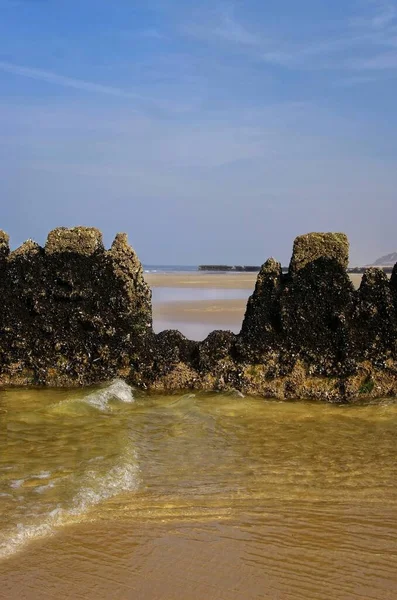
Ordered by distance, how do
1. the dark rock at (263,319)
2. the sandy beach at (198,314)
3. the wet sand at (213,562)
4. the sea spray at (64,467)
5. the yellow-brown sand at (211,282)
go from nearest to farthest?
1. the wet sand at (213,562)
2. the sea spray at (64,467)
3. the dark rock at (263,319)
4. the sandy beach at (198,314)
5. the yellow-brown sand at (211,282)

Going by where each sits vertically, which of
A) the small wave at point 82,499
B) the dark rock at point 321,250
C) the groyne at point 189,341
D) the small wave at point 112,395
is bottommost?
the small wave at point 82,499

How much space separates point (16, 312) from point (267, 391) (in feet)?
8.56

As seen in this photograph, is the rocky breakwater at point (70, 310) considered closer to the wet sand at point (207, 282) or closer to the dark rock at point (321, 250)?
the dark rock at point (321, 250)

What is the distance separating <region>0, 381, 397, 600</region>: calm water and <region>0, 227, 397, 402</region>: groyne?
41 centimetres

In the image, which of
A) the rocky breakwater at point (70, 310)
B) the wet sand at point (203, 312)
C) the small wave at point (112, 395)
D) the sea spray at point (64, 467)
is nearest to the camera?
the sea spray at point (64, 467)

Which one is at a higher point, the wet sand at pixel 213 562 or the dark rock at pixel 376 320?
the dark rock at pixel 376 320

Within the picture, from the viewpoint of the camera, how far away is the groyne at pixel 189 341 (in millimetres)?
6113

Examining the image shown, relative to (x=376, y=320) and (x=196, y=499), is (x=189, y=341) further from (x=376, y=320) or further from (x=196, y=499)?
(x=196, y=499)

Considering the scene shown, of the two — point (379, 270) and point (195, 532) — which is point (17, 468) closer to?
point (195, 532)

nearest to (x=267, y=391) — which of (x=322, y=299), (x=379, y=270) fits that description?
(x=322, y=299)

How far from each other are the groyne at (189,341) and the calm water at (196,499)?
409mm

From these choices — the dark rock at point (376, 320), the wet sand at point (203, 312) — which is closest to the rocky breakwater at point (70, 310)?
the dark rock at point (376, 320)

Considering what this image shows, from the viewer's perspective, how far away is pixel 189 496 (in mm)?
3783

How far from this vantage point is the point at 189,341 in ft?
21.4
